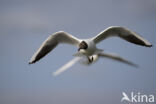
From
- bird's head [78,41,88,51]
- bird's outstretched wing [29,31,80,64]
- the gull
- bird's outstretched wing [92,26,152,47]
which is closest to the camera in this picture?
bird's head [78,41,88,51]

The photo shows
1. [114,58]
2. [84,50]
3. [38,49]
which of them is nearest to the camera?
[84,50]

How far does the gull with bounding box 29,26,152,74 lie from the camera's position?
50.0 feet

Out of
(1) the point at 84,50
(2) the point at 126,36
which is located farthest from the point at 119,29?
(1) the point at 84,50

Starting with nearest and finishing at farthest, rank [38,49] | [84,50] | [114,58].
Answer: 1. [84,50]
2. [38,49]
3. [114,58]

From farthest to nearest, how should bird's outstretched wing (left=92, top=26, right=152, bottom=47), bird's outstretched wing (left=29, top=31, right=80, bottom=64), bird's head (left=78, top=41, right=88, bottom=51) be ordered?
1. bird's outstretched wing (left=29, top=31, right=80, bottom=64)
2. bird's outstretched wing (left=92, top=26, right=152, bottom=47)
3. bird's head (left=78, top=41, right=88, bottom=51)

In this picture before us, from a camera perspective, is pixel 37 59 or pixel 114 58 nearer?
pixel 37 59

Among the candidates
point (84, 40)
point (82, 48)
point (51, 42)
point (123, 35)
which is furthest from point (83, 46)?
point (123, 35)

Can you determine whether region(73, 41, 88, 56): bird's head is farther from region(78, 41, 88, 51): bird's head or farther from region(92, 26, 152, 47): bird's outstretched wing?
region(92, 26, 152, 47): bird's outstretched wing

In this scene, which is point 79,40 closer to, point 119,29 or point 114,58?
point 119,29

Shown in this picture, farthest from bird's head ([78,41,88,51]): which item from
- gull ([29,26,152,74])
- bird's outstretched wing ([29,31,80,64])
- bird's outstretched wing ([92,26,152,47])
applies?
bird's outstretched wing ([29,31,80,64])

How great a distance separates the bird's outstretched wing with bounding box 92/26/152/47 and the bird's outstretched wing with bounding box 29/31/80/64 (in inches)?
35.1

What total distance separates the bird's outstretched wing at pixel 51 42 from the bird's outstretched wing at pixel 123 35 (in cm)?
89

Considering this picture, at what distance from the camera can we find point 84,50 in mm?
15141

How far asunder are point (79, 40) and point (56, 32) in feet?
2.49
